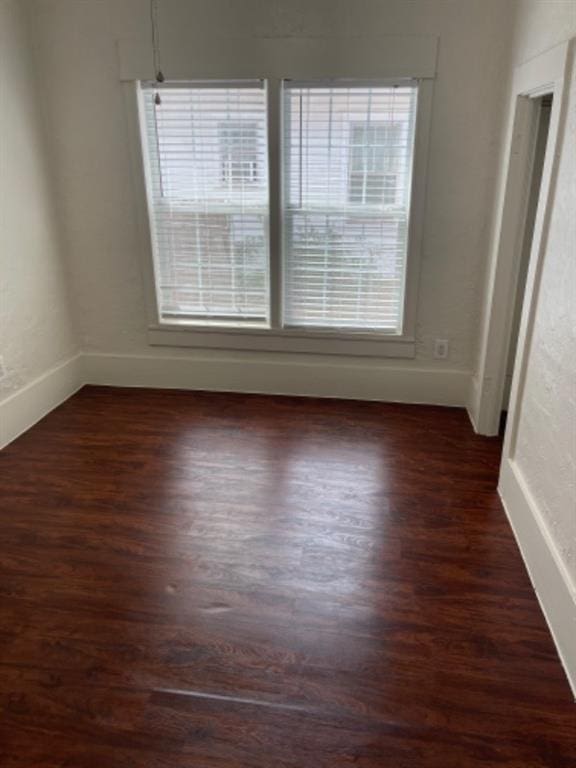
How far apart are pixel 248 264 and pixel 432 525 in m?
2.04

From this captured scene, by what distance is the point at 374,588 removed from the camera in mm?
2094

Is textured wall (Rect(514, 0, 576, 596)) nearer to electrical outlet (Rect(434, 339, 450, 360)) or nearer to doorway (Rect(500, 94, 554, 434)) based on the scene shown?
doorway (Rect(500, 94, 554, 434))

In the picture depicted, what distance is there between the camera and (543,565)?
2014 millimetres

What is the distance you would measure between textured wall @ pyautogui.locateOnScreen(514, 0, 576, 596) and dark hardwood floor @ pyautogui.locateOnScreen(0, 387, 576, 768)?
0.37 meters

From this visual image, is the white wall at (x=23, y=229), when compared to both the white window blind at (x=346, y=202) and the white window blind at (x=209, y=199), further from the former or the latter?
the white window blind at (x=346, y=202)

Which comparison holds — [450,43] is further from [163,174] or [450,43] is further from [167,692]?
[167,692]

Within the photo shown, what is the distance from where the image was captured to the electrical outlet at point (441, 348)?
11.6 feet

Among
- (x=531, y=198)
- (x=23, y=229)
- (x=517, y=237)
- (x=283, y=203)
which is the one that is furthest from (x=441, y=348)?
(x=23, y=229)

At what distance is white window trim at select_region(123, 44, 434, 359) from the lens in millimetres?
3168

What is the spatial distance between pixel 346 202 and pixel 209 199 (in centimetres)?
88

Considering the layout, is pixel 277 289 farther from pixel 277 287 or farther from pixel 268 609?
pixel 268 609

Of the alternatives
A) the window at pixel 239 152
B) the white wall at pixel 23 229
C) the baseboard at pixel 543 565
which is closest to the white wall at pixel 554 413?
the baseboard at pixel 543 565

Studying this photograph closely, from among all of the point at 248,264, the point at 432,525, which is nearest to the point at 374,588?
the point at 432,525

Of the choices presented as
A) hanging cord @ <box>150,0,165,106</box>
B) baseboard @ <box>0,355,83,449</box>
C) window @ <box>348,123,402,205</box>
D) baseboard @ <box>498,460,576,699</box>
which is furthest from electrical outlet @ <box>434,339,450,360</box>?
baseboard @ <box>0,355,83,449</box>
